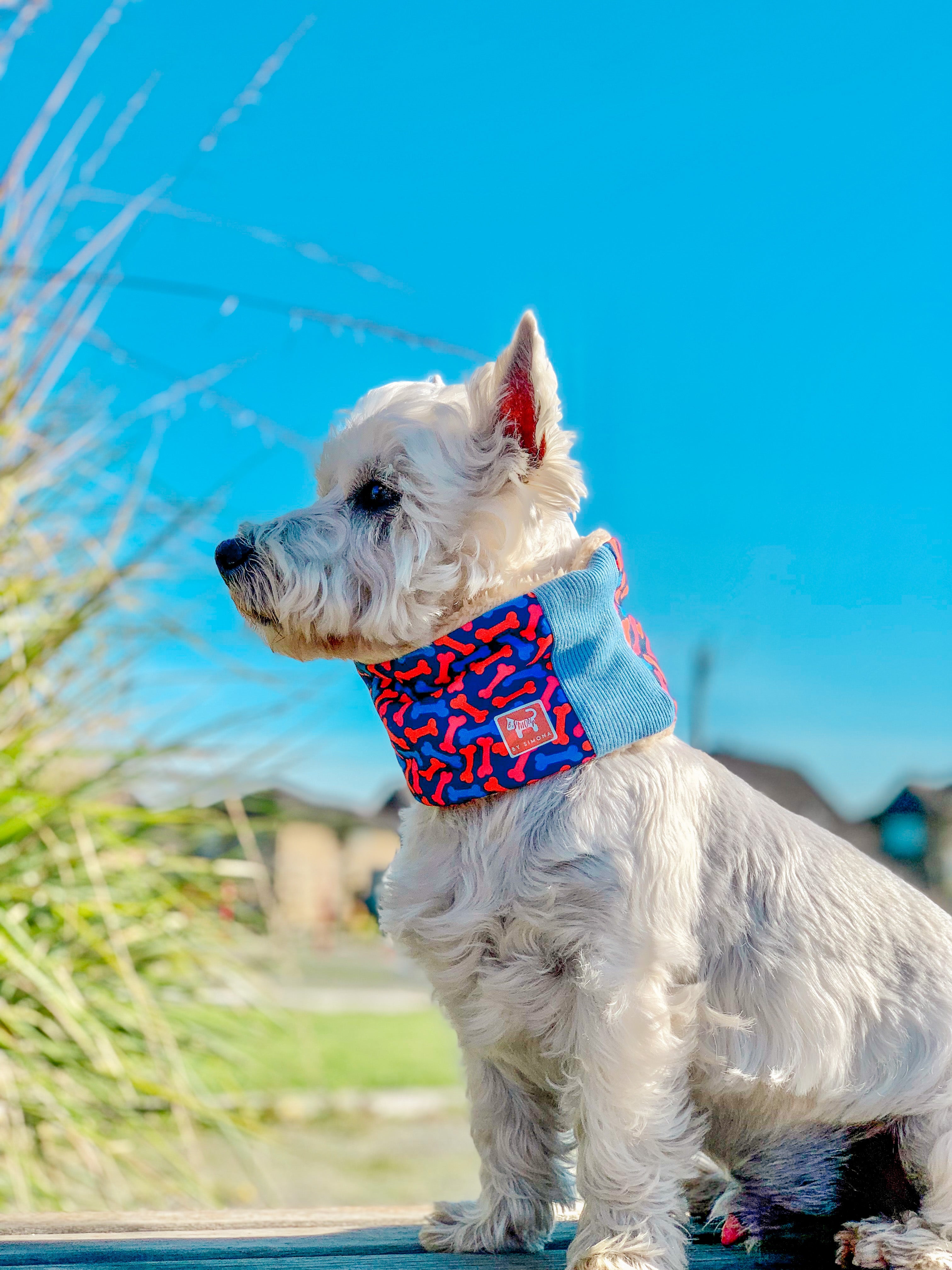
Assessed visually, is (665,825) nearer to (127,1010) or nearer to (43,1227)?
(43,1227)

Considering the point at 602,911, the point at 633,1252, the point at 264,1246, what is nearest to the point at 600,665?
the point at 602,911

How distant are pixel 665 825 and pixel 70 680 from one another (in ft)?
6.89

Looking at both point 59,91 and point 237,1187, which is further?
point 237,1187

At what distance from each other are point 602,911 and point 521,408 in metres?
0.67

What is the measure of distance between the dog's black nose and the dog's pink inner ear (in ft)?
1.28

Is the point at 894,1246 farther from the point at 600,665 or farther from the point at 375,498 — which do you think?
the point at 375,498

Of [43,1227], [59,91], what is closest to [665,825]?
[43,1227]

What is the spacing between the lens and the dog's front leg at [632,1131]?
4.30 ft

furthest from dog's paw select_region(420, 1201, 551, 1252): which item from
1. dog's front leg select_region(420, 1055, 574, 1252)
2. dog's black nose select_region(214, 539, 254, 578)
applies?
dog's black nose select_region(214, 539, 254, 578)

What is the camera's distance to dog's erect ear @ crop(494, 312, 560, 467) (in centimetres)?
143

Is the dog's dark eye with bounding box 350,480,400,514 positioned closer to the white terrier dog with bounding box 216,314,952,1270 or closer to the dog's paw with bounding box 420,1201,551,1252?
the white terrier dog with bounding box 216,314,952,1270

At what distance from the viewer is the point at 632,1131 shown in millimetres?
1310

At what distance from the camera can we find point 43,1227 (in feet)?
6.13

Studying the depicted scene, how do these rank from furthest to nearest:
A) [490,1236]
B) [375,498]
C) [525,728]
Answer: [490,1236], [375,498], [525,728]
